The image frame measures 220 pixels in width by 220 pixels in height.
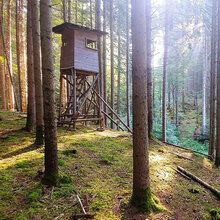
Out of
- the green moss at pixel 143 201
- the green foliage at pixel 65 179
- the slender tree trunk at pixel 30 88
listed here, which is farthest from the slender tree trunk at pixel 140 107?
the slender tree trunk at pixel 30 88

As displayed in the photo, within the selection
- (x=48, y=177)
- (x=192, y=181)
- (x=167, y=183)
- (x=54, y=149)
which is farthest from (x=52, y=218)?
(x=192, y=181)

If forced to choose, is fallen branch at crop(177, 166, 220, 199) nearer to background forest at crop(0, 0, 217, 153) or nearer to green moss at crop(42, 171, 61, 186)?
green moss at crop(42, 171, 61, 186)

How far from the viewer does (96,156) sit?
6.18m

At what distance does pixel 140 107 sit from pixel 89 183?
2.39 metres

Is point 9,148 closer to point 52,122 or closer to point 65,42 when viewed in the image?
point 52,122

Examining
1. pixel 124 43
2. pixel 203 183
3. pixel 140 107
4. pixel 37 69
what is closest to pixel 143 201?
pixel 140 107

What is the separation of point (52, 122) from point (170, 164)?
525 centimetres

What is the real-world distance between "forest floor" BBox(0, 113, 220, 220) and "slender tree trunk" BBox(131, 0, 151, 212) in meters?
0.40

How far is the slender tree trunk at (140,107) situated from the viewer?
11.1ft

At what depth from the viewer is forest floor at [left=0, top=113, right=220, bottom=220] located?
329 cm

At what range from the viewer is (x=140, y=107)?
3527 millimetres

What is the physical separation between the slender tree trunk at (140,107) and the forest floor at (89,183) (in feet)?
1.32

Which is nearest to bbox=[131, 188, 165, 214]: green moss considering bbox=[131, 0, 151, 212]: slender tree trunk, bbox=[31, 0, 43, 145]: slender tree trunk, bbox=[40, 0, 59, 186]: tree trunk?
bbox=[131, 0, 151, 212]: slender tree trunk

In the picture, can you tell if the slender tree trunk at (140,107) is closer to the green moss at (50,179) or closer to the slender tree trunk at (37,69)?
the green moss at (50,179)
